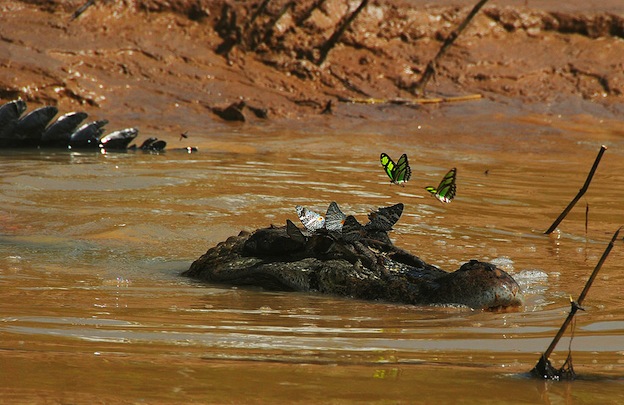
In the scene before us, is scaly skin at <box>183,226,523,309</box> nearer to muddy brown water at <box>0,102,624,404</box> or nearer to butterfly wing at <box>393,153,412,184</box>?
muddy brown water at <box>0,102,624,404</box>

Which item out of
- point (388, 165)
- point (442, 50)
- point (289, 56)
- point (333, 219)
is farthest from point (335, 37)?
point (333, 219)

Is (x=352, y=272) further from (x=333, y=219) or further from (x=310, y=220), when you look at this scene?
(x=310, y=220)

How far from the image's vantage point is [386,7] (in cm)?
1555

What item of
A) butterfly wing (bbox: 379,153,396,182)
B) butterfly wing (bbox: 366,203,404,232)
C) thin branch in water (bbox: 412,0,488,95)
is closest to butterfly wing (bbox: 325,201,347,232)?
butterfly wing (bbox: 366,203,404,232)

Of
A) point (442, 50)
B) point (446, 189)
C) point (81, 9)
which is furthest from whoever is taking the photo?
point (442, 50)

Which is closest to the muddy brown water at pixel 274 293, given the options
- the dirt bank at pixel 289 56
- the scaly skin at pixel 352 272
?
the scaly skin at pixel 352 272

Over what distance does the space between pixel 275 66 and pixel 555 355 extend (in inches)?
461

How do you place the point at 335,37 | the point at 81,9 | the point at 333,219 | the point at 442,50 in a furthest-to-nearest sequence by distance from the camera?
1. the point at 442,50
2. the point at 335,37
3. the point at 81,9
4. the point at 333,219

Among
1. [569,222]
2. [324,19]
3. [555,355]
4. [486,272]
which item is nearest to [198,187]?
[569,222]

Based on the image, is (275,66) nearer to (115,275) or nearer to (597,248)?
(597,248)

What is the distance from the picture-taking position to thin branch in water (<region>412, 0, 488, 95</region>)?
1475cm

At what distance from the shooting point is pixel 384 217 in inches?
179

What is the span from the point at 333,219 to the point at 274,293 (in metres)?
0.45

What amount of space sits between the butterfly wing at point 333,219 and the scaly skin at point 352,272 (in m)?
0.04
